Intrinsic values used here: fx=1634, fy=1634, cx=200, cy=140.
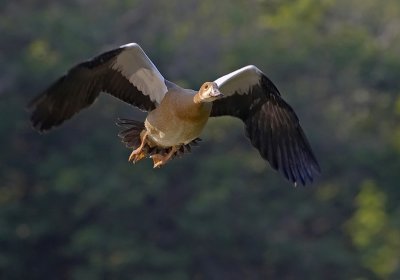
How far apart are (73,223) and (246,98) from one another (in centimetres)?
1230

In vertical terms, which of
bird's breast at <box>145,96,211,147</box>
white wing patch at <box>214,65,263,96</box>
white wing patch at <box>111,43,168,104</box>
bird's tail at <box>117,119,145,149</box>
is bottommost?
bird's breast at <box>145,96,211,147</box>

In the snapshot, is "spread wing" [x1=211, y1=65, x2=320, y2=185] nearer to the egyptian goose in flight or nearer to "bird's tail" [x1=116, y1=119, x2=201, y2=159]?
the egyptian goose in flight

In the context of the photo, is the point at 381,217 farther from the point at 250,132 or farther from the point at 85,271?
the point at 250,132

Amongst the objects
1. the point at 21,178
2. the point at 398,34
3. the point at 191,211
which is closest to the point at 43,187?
the point at 21,178

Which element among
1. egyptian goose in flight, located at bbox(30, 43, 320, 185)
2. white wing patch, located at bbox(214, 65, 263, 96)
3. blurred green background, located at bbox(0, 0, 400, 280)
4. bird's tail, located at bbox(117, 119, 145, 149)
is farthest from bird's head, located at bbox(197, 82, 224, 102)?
blurred green background, located at bbox(0, 0, 400, 280)

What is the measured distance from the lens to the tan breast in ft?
31.3

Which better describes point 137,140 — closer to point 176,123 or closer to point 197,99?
point 176,123

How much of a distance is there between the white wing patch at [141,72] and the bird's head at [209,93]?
556 millimetres

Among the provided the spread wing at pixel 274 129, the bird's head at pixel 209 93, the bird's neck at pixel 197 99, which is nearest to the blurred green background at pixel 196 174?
the spread wing at pixel 274 129

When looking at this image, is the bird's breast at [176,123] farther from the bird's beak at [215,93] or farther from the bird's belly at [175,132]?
the bird's beak at [215,93]

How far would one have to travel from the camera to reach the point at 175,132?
960 centimetres

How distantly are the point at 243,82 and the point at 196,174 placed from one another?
41.2ft

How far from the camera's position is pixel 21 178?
22.8m

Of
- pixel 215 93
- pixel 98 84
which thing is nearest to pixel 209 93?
pixel 215 93
